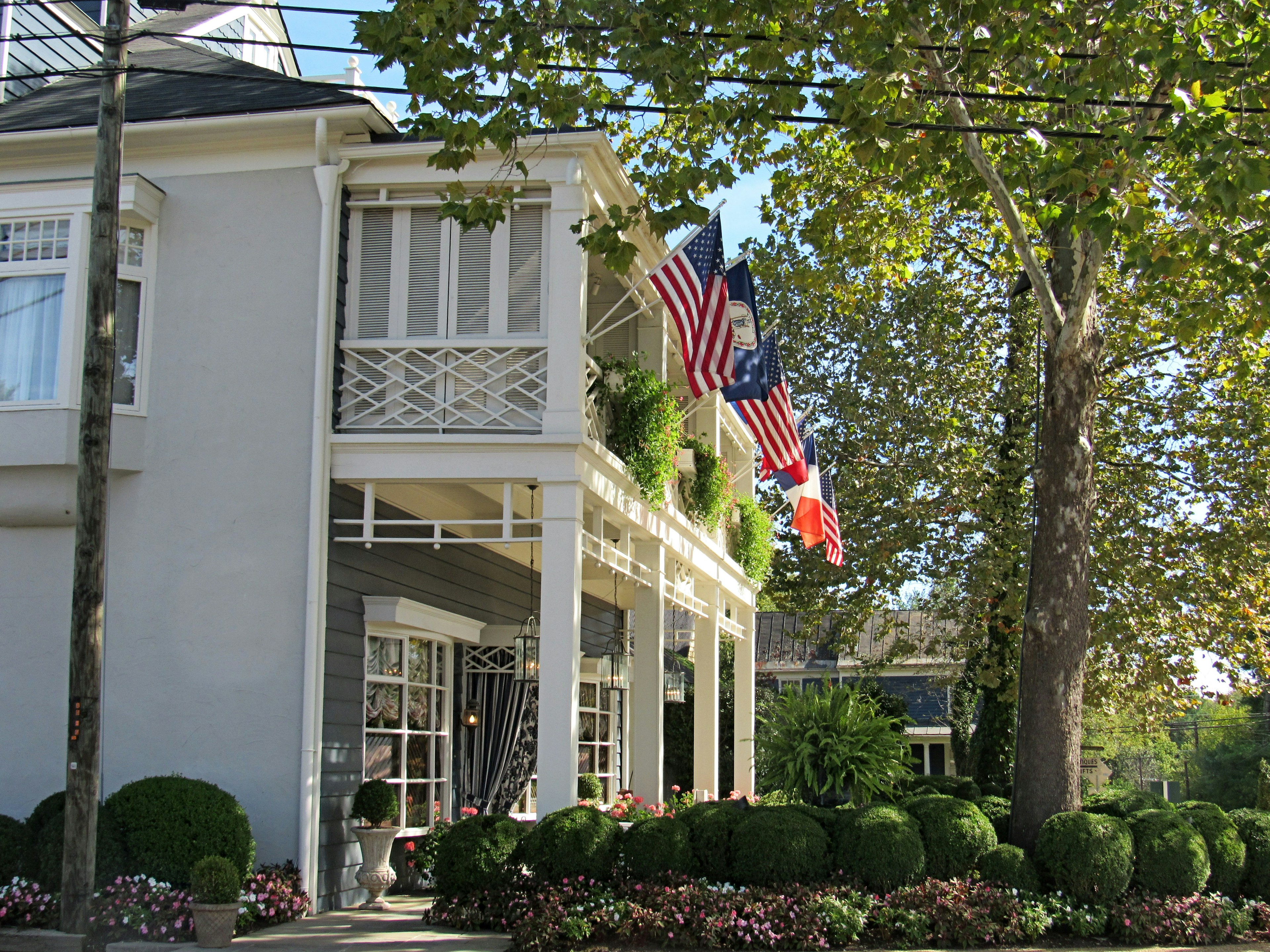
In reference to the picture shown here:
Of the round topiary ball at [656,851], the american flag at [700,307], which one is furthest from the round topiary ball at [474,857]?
the american flag at [700,307]

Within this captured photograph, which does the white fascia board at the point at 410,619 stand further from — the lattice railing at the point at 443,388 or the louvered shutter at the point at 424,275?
the louvered shutter at the point at 424,275

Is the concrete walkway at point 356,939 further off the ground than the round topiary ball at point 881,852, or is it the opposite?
the round topiary ball at point 881,852

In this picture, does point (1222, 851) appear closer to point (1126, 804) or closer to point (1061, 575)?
point (1126, 804)

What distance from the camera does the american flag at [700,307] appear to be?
11164 millimetres

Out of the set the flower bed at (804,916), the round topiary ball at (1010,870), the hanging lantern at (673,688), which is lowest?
the flower bed at (804,916)

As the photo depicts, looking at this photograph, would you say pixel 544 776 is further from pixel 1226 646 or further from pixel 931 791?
pixel 1226 646

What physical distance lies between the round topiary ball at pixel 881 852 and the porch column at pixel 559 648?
2.22 meters

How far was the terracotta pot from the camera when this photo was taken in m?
8.78

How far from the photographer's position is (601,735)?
18.6 m

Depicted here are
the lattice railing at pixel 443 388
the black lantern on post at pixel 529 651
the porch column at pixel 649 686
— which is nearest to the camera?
the lattice railing at pixel 443 388

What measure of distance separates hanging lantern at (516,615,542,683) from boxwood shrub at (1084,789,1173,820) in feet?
18.7

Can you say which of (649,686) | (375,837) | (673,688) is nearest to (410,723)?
(375,837)

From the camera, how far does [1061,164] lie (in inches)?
379

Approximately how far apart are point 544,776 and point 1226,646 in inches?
577
